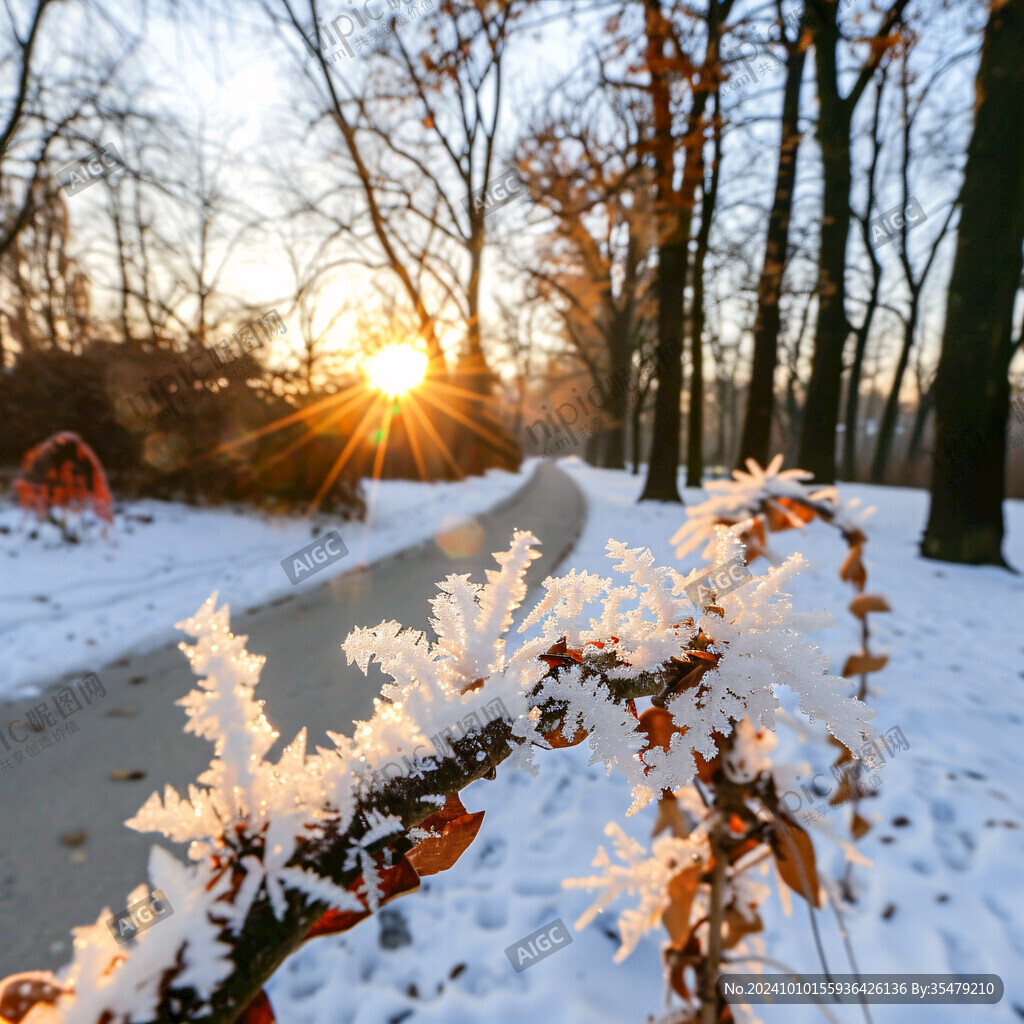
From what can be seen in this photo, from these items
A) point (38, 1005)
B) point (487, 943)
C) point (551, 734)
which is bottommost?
point (487, 943)

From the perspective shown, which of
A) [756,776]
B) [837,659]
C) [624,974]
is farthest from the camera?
[837,659]

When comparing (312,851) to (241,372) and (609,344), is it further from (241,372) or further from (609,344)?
(609,344)

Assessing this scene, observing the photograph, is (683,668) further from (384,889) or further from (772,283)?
(772,283)

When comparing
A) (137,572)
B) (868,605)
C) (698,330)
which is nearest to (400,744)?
(868,605)

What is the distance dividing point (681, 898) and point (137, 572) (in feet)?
20.9

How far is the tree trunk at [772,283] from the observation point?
9242mm

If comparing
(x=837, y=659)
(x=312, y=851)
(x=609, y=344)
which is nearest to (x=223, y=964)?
(x=312, y=851)

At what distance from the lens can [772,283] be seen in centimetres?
935

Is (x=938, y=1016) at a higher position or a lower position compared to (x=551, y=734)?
lower

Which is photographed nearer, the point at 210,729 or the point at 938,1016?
the point at 210,729

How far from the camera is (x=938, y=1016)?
1569 millimetres

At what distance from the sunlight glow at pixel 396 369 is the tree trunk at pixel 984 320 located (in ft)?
28.7

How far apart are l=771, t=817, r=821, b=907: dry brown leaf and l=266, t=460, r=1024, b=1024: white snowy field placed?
0.44 feet

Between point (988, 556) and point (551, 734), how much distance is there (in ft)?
25.6
